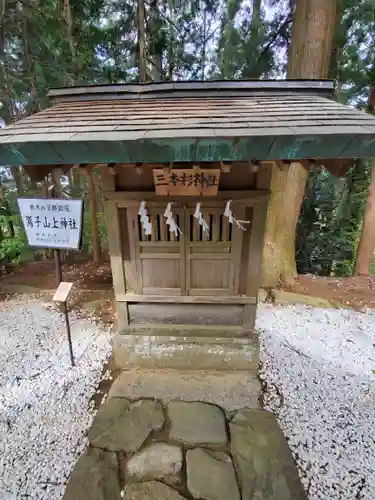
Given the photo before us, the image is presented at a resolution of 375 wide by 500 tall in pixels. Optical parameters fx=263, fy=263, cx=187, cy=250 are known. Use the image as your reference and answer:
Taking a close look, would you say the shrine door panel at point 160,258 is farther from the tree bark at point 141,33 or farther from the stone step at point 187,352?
the tree bark at point 141,33

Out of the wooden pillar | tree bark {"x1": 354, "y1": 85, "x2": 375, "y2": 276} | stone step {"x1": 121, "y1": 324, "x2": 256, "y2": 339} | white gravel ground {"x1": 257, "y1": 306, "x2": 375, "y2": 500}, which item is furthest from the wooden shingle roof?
tree bark {"x1": 354, "y1": 85, "x2": 375, "y2": 276}

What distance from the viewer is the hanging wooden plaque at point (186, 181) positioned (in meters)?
2.27

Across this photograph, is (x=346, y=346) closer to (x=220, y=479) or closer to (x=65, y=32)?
(x=220, y=479)

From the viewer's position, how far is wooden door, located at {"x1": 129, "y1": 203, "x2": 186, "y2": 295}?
9.05ft

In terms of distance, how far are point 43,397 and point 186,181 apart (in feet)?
9.54

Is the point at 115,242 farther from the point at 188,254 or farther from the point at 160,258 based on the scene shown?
the point at 188,254

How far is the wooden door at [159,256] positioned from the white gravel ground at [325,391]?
1.77m

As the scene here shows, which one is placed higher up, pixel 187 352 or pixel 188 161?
pixel 188 161

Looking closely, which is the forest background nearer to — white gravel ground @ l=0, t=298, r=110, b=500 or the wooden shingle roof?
white gravel ground @ l=0, t=298, r=110, b=500

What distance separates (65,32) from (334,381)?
7.86 metres

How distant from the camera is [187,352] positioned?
10.8 ft

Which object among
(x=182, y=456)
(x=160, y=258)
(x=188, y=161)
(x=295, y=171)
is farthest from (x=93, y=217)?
(x=182, y=456)

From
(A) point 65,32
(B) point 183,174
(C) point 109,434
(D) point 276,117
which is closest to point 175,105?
(B) point 183,174

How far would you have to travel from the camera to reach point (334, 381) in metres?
3.35
